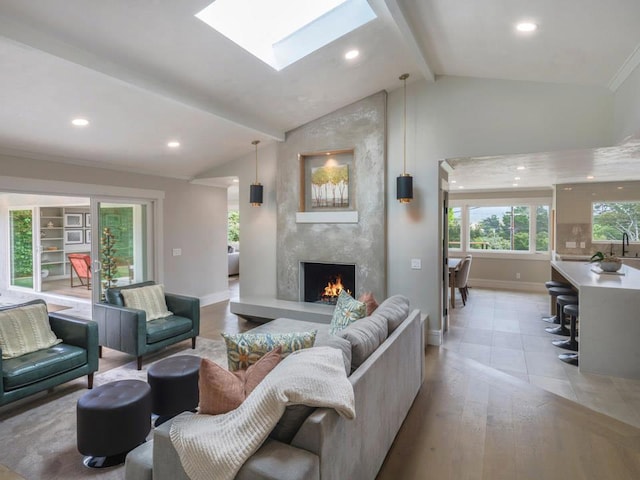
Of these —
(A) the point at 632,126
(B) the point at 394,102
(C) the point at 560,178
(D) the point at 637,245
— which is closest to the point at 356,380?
(A) the point at 632,126

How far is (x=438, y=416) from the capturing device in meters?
2.91

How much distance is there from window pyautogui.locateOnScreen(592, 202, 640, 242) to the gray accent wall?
18.7 feet

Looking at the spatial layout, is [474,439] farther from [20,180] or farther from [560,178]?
[560,178]

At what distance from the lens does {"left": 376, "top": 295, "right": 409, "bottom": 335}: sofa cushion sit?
9.09 feet

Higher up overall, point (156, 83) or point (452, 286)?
point (156, 83)

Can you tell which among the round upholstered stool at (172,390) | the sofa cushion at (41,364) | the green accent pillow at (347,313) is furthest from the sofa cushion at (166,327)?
the green accent pillow at (347,313)

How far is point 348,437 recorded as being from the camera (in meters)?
1.74

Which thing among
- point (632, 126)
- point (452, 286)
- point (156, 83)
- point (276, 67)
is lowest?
point (452, 286)

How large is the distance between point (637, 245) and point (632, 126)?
5776mm

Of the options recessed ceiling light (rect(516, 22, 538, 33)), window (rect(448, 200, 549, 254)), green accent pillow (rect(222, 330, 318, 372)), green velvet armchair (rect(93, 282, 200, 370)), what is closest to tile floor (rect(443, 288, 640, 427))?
window (rect(448, 200, 549, 254))

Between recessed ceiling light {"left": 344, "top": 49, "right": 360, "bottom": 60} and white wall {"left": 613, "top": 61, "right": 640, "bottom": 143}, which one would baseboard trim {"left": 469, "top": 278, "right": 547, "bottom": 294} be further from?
recessed ceiling light {"left": 344, "top": 49, "right": 360, "bottom": 60}

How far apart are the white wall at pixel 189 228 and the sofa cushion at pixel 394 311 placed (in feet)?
14.4

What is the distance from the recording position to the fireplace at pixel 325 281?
5.46 m

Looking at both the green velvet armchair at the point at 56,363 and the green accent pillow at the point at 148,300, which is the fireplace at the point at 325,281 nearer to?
the green accent pillow at the point at 148,300
